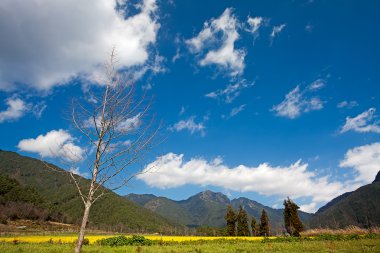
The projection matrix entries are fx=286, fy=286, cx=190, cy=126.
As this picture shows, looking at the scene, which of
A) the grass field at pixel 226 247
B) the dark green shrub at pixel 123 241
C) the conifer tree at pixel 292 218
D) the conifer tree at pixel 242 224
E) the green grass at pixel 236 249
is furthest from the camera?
the conifer tree at pixel 242 224

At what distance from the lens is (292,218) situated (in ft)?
244

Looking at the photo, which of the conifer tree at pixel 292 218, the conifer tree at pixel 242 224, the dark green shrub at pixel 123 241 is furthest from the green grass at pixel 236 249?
the conifer tree at pixel 242 224

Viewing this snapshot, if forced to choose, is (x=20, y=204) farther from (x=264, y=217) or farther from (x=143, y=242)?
(x=143, y=242)

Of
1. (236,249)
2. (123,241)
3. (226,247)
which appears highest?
(123,241)

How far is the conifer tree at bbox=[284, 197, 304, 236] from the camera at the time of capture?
240ft

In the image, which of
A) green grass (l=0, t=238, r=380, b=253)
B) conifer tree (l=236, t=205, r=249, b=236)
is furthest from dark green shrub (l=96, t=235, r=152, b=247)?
conifer tree (l=236, t=205, r=249, b=236)

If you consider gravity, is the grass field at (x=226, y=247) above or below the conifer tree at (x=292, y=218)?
below

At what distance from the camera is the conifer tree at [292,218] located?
7312cm

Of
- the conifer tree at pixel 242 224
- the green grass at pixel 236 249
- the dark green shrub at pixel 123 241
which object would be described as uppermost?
the conifer tree at pixel 242 224

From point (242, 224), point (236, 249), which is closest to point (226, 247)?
point (236, 249)

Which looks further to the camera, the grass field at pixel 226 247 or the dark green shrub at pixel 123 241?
the dark green shrub at pixel 123 241

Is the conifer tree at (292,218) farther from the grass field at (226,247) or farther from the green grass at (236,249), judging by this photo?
the green grass at (236,249)

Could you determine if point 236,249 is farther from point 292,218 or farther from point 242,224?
point 242,224

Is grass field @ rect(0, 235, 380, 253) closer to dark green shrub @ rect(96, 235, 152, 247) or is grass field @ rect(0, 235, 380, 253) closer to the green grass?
the green grass
